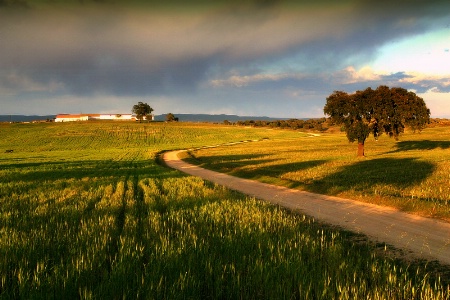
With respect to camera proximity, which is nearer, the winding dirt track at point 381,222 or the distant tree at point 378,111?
the winding dirt track at point 381,222

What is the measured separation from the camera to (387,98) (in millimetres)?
43438

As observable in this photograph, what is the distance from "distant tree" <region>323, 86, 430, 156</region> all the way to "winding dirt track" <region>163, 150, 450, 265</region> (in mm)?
30098

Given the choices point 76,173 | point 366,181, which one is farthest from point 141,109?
point 366,181

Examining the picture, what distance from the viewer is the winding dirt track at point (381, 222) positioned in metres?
9.30

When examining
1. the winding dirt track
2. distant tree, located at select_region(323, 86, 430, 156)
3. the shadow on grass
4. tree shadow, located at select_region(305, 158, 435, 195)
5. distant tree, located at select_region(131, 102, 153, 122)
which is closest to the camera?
the winding dirt track

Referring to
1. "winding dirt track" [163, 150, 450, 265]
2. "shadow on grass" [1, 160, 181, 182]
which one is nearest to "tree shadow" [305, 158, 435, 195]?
"winding dirt track" [163, 150, 450, 265]

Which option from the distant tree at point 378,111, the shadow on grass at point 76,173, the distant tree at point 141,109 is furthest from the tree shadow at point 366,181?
the distant tree at point 141,109

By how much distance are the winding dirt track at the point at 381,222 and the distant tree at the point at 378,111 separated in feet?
98.7

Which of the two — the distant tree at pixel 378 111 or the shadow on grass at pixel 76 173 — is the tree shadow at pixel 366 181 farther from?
the distant tree at pixel 378 111

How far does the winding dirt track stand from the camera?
9.30m

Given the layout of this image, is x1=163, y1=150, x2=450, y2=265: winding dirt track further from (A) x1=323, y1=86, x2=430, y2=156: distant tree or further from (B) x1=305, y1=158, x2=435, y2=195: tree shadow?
(A) x1=323, y1=86, x2=430, y2=156: distant tree

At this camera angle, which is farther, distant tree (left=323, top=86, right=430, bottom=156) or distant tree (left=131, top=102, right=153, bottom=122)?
distant tree (left=131, top=102, right=153, bottom=122)

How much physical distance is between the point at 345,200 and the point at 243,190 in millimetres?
7240

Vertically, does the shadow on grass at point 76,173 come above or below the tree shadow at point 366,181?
below
